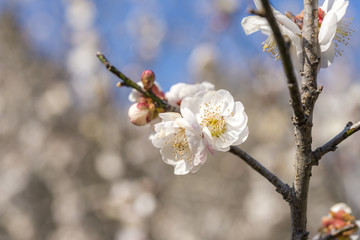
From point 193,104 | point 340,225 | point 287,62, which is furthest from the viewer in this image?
point 340,225

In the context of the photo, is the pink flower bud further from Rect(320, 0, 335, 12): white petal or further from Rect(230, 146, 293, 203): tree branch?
Rect(320, 0, 335, 12): white petal

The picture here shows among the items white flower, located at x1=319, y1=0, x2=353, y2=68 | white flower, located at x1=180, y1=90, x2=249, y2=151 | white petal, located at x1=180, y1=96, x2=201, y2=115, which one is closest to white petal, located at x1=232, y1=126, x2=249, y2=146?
white flower, located at x1=180, y1=90, x2=249, y2=151

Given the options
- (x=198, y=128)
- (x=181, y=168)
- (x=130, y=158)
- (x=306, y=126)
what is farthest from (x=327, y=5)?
(x=130, y=158)

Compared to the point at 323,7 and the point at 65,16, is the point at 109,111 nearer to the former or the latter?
the point at 65,16

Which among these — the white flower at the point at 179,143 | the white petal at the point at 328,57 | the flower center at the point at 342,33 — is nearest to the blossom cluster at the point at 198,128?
the white flower at the point at 179,143

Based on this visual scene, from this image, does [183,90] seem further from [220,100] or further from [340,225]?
[340,225]

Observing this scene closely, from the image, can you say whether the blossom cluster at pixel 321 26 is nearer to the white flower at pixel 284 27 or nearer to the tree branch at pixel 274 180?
the white flower at pixel 284 27

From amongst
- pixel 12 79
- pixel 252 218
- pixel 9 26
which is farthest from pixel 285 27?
pixel 9 26
